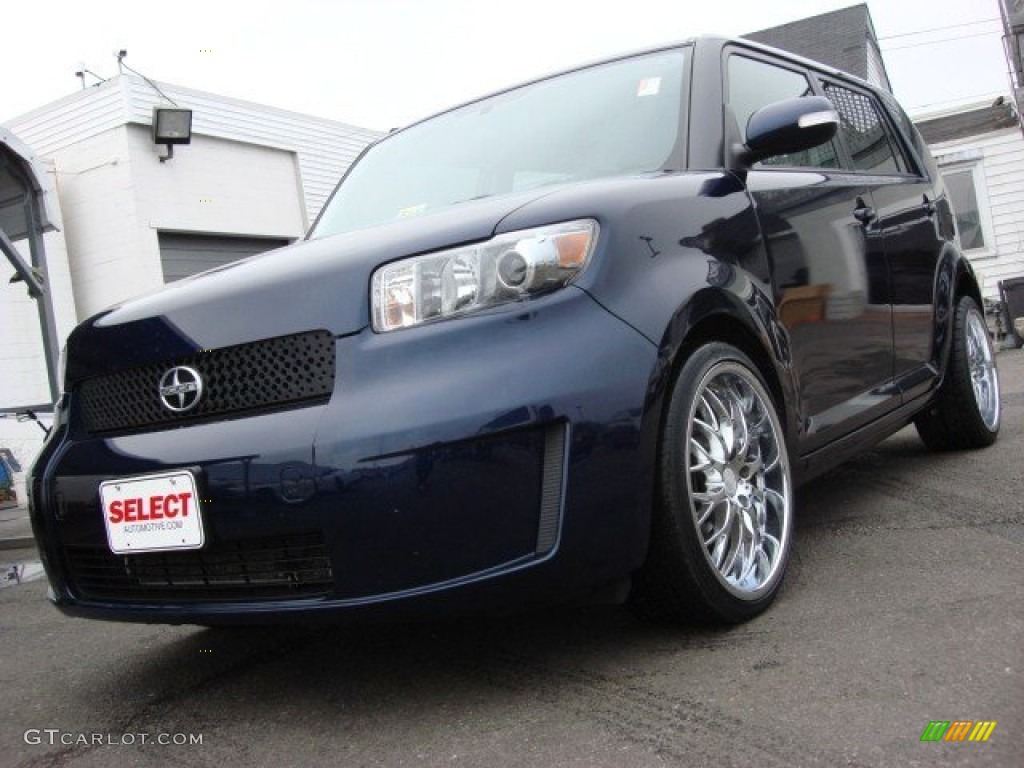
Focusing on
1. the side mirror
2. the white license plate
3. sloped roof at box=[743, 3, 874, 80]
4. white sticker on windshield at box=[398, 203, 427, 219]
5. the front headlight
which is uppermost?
sloped roof at box=[743, 3, 874, 80]

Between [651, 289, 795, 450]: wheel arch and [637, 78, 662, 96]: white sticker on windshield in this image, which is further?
[637, 78, 662, 96]: white sticker on windshield

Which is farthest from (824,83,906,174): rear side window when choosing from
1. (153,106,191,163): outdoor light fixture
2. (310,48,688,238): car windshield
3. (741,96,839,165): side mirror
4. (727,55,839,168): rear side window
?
(153,106,191,163): outdoor light fixture

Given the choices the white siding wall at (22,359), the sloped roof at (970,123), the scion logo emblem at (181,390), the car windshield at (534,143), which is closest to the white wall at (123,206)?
the white siding wall at (22,359)

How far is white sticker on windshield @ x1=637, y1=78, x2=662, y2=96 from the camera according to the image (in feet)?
10.1

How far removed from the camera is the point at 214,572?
87.8 inches

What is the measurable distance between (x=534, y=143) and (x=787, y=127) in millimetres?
796

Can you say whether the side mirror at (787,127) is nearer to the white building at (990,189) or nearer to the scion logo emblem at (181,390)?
the scion logo emblem at (181,390)

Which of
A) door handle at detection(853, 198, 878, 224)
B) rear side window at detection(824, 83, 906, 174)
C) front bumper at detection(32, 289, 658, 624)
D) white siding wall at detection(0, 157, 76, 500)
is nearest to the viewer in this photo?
front bumper at detection(32, 289, 658, 624)

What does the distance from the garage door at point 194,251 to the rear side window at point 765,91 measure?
8781 millimetres

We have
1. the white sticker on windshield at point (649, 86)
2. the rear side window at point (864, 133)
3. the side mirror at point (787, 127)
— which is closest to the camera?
the side mirror at point (787, 127)

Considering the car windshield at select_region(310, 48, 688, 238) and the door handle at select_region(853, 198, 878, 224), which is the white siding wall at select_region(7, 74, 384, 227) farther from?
the door handle at select_region(853, 198, 878, 224)

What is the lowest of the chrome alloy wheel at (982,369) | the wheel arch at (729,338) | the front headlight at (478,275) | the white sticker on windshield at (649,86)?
the chrome alloy wheel at (982,369)

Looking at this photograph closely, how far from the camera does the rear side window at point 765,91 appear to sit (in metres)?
3.18

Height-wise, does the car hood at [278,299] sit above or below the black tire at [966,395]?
above
